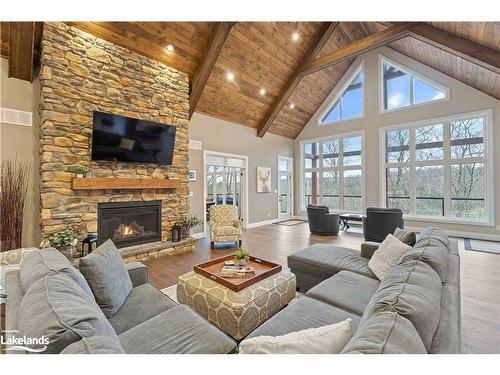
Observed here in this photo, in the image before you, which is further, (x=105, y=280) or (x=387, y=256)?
(x=387, y=256)

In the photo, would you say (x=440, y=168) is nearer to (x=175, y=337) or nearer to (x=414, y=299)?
(x=414, y=299)

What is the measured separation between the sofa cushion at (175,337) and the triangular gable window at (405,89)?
805cm

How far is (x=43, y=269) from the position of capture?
1.35 meters

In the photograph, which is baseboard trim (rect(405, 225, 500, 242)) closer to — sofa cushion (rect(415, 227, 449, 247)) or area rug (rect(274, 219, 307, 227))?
area rug (rect(274, 219, 307, 227))

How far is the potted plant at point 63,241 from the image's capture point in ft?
10.9

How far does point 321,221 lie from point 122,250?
467 cm

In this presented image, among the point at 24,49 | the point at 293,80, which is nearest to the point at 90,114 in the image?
→ the point at 24,49

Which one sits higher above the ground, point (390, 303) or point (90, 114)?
point (90, 114)

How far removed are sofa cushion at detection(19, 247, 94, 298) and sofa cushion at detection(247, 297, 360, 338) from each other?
1103 millimetres

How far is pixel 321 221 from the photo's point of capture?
634cm

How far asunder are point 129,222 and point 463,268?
5.75m

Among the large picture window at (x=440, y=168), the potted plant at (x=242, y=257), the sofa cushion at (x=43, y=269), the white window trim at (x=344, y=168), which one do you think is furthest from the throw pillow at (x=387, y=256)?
the white window trim at (x=344, y=168)

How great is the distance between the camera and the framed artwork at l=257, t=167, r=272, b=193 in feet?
26.1

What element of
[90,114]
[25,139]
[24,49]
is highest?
[24,49]
